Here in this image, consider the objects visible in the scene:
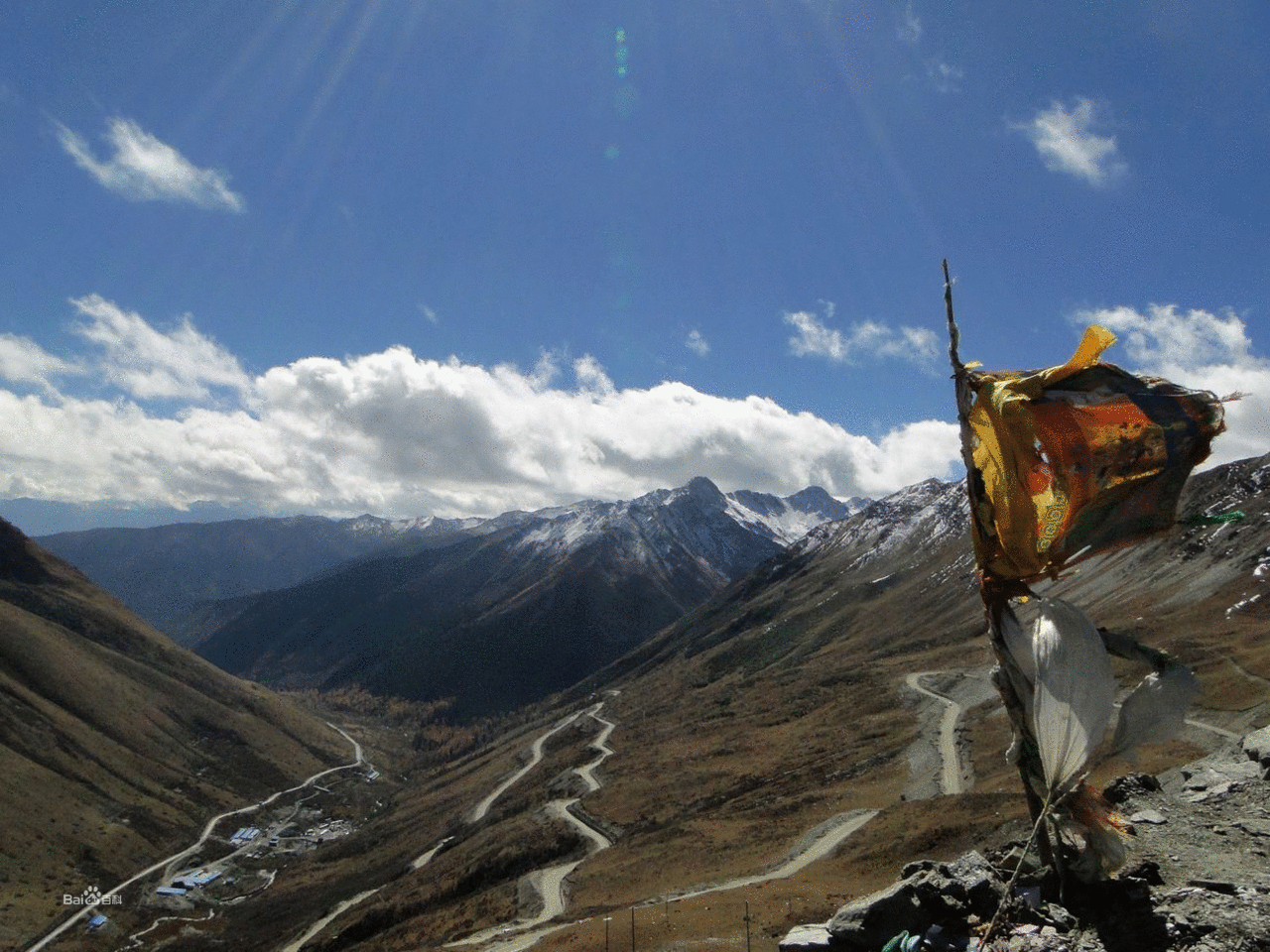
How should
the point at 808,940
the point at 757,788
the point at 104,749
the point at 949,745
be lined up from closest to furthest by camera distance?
1. the point at 808,940
2. the point at 949,745
3. the point at 757,788
4. the point at 104,749

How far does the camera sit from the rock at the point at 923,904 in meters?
11.7

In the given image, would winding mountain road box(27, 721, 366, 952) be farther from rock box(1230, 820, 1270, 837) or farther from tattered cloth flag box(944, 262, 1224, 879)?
rock box(1230, 820, 1270, 837)

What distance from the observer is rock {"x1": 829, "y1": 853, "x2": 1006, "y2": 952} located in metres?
11.7

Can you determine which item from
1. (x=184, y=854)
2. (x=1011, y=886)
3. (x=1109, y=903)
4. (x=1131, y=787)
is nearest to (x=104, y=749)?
(x=184, y=854)

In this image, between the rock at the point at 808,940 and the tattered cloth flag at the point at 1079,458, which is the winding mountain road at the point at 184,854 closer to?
the rock at the point at 808,940

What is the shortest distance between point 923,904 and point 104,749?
165454mm

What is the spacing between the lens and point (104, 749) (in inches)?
5315

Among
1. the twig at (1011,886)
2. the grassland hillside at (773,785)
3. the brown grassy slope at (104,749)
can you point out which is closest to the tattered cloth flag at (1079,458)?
the grassland hillside at (773,785)

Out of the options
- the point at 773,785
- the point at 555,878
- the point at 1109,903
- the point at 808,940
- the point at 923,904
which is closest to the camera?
the point at 1109,903

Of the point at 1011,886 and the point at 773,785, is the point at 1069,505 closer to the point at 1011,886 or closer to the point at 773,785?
the point at 1011,886

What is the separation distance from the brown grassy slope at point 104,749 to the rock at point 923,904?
103512mm

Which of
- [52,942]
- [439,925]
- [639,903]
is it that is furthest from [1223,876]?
[52,942]

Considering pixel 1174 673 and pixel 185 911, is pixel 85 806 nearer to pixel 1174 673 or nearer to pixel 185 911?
pixel 185 911

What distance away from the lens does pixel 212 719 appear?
168 meters
